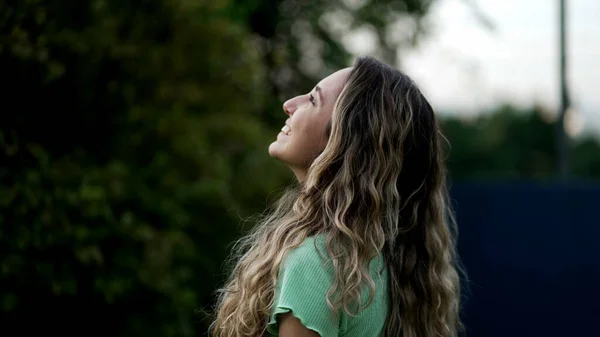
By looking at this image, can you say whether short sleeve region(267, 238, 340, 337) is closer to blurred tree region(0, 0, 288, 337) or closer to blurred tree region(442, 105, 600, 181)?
blurred tree region(0, 0, 288, 337)

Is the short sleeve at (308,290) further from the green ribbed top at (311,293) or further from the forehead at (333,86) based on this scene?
A: the forehead at (333,86)

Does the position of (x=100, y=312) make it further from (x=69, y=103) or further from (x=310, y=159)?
(x=310, y=159)

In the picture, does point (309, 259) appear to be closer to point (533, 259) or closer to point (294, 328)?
point (294, 328)

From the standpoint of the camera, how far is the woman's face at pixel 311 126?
189 cm

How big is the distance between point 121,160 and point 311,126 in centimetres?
264

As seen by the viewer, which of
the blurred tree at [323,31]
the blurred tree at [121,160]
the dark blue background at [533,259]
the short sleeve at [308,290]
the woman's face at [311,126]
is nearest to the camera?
the short sleeve at [308,290]

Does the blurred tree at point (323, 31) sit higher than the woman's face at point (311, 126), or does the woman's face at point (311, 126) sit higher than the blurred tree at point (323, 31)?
the woman's face at point (311, 126)

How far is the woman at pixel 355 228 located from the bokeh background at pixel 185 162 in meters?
0.39

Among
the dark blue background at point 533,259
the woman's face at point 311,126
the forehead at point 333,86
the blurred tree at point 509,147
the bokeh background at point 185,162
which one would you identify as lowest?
the blurred tree at point 509,147

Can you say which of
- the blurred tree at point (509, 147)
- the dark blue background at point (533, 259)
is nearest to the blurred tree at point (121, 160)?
the dark blue background at point (533, 259)

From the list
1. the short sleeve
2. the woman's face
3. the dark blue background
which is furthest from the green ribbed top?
the dark blue background

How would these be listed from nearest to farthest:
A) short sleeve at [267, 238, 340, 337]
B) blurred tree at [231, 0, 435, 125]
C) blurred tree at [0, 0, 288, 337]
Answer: short sleeve at [267, 238, 340, 337]
blurred tree at [0, 0, 288, 337]
blurred tree at [231, 0, 435, 125]

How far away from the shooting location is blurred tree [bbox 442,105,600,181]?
13.5 meters

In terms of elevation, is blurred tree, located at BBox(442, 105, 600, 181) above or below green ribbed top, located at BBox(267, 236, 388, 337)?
below
